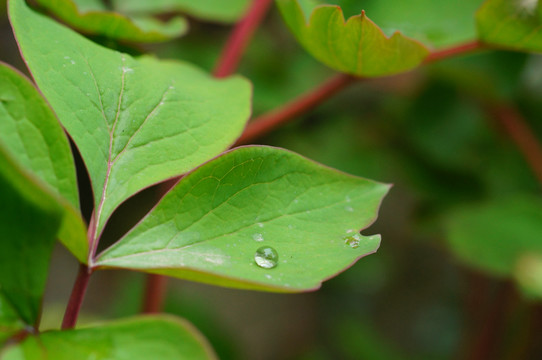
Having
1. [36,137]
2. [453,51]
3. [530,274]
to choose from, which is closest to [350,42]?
[453,51]

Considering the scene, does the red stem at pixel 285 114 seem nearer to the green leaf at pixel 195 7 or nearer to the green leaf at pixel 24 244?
the green leaf at pixel 195 7

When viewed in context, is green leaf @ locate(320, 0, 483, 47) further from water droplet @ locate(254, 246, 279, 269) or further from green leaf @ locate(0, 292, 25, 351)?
green leaf @ locate(0, 292, 25, 351)

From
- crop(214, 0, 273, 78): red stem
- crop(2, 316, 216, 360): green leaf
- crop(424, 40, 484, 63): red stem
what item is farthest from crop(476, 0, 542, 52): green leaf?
crop(2, 316, 216, 360): green leaf

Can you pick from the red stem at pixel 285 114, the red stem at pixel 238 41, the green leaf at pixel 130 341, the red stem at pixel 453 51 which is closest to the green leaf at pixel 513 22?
the red stem at pixel 453 51

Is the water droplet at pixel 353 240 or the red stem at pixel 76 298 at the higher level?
the water droplet at pixel 353 240

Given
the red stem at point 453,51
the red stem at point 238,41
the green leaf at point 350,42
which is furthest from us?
the red stem at point 238,41

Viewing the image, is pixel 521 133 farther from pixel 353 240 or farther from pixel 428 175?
pixel 353 240
